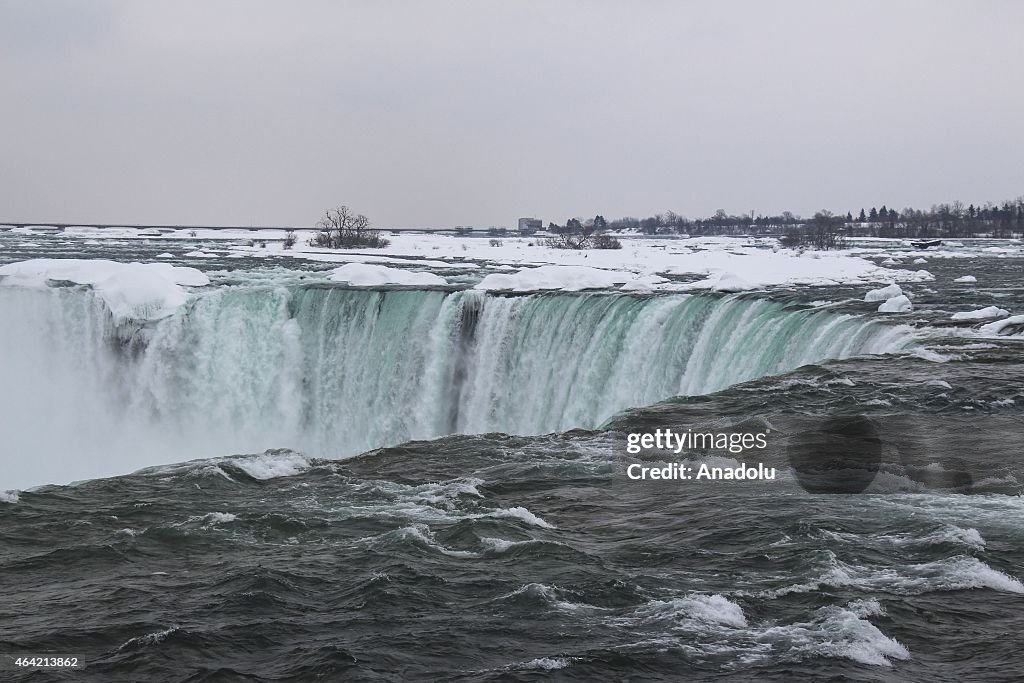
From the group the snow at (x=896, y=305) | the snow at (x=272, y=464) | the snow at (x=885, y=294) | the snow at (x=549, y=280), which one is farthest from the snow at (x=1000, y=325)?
the snow at (x=272, y=464)

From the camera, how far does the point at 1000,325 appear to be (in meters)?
21.1

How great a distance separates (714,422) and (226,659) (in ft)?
29.0

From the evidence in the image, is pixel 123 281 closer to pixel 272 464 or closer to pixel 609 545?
pixel 272 464

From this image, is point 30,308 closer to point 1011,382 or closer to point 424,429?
point 424,429

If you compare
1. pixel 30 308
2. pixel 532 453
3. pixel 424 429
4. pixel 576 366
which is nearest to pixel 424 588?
pixel 532 453

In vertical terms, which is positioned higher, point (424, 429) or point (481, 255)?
point (481, 255)

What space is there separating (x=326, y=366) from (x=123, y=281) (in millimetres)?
7156

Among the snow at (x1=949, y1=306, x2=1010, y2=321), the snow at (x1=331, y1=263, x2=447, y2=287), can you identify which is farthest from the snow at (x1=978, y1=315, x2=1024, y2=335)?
the snow at (x1=331, y1=263, x2=447, y2=287)

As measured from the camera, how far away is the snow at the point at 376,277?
3119 centimetres

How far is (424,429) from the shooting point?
86.8 feet

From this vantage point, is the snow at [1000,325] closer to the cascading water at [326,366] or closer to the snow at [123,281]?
the cascading water at [326,366]

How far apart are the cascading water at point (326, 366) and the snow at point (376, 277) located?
2319mm

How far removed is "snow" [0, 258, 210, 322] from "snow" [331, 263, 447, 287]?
4427 mm

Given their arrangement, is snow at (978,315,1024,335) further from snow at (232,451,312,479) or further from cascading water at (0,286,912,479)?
snow at (232,451,312,479)
